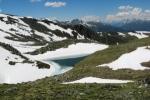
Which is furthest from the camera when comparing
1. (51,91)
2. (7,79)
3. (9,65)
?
(9,65)

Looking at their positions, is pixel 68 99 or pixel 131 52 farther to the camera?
pixel 131 52

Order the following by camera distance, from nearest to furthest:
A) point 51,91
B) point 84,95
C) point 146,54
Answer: point 84,95 < point 51,91 < point 146,54

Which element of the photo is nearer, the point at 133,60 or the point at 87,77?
the point at 87,77

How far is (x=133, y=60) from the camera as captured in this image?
68.6 m

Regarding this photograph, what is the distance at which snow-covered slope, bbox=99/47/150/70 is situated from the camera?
2598 inches

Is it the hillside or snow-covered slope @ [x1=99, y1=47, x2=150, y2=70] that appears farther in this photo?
snow-covered slope @ [x1=99, y1=47, x2=150, y2=70]

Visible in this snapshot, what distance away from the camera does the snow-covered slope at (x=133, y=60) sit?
66000 millimetres

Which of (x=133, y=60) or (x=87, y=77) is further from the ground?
(x=133, y=60)

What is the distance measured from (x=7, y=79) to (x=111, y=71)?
51.9 metres

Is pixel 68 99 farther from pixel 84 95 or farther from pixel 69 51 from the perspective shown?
pixel 69 51

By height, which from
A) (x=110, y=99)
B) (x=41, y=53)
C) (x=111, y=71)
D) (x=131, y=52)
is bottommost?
(x=110, y=99)

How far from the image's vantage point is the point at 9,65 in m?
130

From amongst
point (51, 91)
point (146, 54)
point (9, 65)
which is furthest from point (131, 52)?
point (9, 65)

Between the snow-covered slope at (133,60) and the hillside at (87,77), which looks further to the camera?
the snow-covered slope at (133,60)
